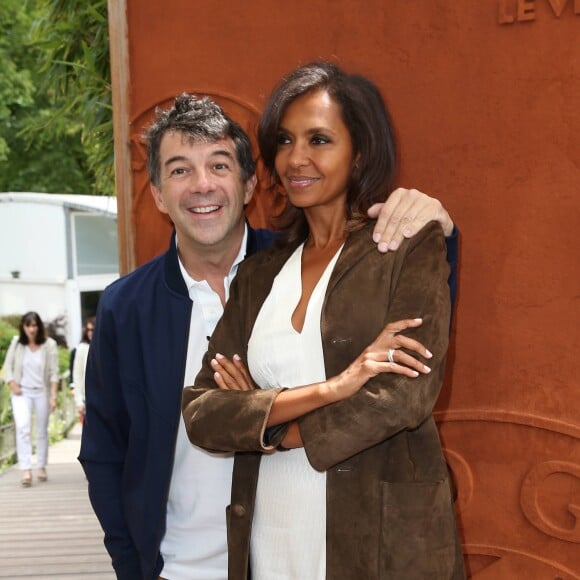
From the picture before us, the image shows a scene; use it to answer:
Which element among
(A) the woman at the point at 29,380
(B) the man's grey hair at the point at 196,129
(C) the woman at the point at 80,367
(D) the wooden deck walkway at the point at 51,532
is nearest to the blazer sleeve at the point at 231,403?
(B) the man's grey hair at the point at 196,129

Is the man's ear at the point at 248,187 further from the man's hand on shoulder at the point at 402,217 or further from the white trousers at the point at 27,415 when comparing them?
the white trousers at the point at 27,415

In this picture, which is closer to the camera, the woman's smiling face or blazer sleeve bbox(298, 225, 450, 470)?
blazer sleeve bbox(298, 225, 450, 470)

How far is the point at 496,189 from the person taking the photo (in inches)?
105

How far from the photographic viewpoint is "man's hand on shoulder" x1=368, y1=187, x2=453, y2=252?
5.77ft

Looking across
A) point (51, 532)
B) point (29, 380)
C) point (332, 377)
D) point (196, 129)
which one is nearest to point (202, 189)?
point (196, 129)

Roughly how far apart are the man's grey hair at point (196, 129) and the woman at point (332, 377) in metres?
0.27

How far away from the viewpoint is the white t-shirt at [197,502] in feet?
6.95

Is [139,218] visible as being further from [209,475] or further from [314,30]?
[209,475]

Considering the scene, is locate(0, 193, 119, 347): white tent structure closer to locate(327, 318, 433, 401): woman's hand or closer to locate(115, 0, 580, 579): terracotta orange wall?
locate(115, 0, 580, 579): terracotta orange wall

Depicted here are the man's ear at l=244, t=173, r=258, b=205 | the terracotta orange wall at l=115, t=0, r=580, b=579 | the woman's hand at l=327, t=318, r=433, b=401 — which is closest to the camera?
the woman's hand at l=327, t=318, r=433, b=401

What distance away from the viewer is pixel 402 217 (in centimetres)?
177

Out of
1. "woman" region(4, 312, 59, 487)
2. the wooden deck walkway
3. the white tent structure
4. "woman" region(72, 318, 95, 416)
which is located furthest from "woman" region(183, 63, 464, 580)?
the white tent structure

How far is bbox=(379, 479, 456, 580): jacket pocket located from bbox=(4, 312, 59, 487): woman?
23.0 ft

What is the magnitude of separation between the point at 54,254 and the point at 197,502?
14.0m
